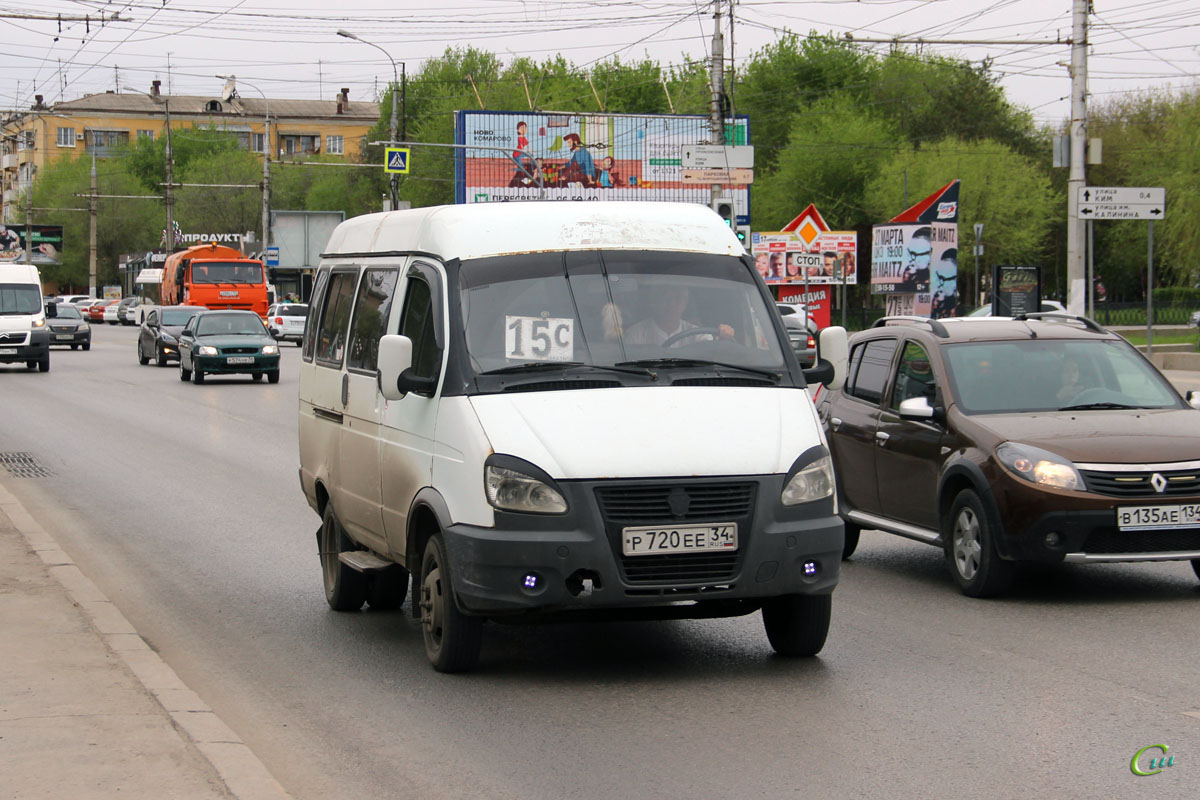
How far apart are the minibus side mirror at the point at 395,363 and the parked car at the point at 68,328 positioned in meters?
46.9

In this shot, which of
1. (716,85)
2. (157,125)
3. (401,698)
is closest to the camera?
(401,698)

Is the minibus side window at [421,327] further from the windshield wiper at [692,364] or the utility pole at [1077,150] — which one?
the utility pole at [1077,150]

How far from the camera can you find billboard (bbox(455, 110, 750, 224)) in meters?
65.6

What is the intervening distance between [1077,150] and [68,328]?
115ft

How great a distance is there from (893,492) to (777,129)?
85.4m

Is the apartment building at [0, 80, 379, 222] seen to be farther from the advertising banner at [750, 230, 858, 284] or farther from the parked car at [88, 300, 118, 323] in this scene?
the advertising banner at [750, 230, 858, 284]

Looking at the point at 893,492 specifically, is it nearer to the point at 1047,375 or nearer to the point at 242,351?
the point at 1047,375

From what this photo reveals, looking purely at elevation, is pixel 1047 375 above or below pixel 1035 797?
above

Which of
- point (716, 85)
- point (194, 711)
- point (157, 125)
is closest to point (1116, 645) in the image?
point (194, 711)

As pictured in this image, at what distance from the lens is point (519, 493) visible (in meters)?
6.79

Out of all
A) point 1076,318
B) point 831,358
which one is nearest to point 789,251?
point 1076,318

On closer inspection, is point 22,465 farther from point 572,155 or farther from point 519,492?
point 572,155

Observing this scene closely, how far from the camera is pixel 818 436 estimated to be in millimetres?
7223

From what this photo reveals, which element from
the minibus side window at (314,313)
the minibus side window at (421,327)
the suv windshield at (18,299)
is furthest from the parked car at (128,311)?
the minibus side window at (421,327)
